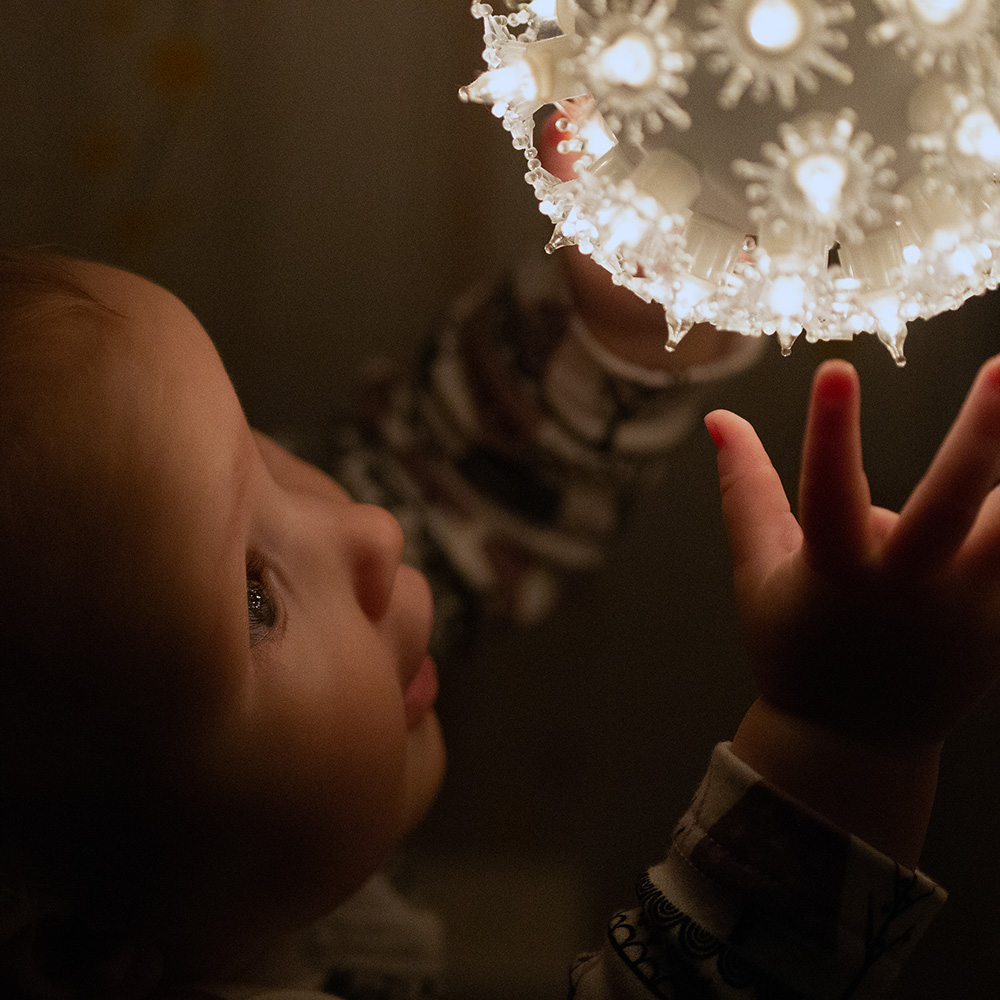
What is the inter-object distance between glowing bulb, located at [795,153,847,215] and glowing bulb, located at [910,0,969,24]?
0.13ft

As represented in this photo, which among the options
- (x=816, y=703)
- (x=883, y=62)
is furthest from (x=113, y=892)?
(x=883, y=62)

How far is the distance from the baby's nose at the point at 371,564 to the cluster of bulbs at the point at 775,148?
0.60ft

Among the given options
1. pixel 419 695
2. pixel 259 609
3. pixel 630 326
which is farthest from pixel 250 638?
pixel 630 326

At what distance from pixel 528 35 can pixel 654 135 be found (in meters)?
0.06

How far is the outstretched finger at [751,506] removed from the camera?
34cm

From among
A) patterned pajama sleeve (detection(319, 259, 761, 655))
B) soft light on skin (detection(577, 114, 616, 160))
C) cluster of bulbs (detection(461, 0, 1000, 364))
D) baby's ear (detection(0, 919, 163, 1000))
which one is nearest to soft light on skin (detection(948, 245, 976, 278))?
cluster of bulbs (detection(461, 0, 1000, 364))

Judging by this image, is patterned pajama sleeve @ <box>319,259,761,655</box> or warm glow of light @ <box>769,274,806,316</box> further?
patterned pajama sleeve @ <box>319,259,761,655</box>

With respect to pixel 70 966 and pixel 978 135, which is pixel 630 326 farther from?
pixel 70 966

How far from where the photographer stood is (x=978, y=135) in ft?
0.82

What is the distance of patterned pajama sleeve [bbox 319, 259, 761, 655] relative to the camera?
0.52m

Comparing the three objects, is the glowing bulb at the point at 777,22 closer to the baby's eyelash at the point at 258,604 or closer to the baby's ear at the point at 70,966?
the baby's eyelash at the point at 258,604

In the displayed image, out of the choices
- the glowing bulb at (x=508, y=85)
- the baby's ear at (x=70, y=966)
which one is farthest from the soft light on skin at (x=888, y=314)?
the baby's ear at (x=70, y=966)

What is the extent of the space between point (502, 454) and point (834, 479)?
0.29 m

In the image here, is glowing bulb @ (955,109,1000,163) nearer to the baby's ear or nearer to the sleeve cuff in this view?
the sleeve cuff
